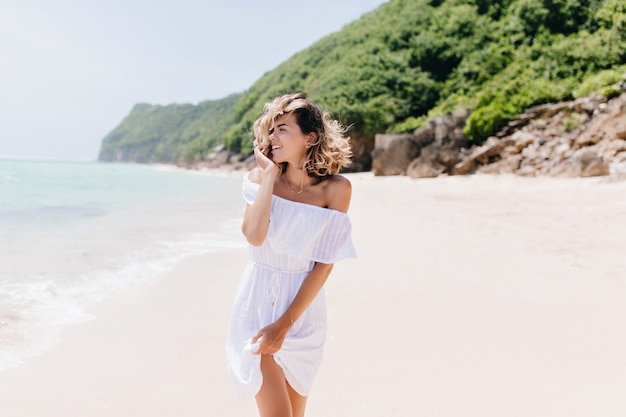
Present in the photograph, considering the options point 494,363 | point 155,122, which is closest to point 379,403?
point 494,363

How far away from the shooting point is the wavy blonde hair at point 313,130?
1.86 meters

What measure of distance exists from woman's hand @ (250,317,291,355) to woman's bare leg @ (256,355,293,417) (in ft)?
0.17

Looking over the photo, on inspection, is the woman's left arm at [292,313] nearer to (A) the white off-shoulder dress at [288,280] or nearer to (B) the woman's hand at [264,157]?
(A) the white off-shoulder dress at [288,280]

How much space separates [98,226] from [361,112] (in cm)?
2658

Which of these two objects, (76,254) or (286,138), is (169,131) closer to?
(76,254)

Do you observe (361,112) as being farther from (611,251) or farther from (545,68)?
(611,251)

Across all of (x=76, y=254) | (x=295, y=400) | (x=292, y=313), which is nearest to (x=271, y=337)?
(x=292, y=313)

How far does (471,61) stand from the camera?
33.3m

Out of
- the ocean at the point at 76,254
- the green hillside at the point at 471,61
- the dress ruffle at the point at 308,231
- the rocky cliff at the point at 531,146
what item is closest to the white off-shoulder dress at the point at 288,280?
the dress ruffle at the point at 308,231

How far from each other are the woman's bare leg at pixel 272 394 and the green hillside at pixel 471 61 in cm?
1843

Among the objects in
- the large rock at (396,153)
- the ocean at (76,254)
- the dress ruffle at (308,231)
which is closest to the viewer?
the dress ruffle at (308,231)

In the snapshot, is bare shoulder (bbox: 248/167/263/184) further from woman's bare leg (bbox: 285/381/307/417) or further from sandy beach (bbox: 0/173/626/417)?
sandy beach (bbox: 0/173/626/417)

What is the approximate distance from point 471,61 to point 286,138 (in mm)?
34884

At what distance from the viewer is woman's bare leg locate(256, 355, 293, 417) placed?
5.66 ft
